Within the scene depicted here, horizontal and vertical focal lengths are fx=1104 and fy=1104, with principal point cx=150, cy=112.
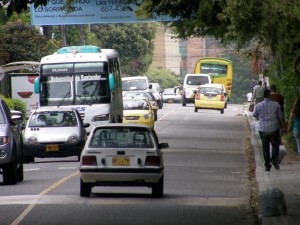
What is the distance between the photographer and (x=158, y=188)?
19.8 metres

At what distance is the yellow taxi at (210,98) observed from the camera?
6762 cm

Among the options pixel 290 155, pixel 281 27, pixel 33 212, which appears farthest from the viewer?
pixel 290 155

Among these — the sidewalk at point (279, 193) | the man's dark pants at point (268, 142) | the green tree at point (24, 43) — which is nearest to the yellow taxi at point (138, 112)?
the green tree at point (24, 43)

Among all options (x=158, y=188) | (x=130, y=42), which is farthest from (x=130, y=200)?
(x=130, y=42)

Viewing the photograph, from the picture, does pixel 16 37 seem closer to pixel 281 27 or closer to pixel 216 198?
pixel 216 198

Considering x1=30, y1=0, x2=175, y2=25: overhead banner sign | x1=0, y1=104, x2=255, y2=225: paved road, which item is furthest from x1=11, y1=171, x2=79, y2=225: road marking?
x1=30, y1=0, x2=175, y2=25: overhead banner sign

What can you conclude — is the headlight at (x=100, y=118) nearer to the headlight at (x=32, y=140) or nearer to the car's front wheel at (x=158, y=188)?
the headlight at (x=32, y=140)

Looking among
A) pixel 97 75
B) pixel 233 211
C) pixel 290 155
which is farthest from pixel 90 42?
pixel 233 211

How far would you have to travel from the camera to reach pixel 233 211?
58.5 feet

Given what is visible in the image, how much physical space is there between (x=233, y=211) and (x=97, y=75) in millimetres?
22059

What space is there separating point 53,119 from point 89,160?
12244 mm

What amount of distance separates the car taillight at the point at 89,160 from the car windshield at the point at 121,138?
0.35m

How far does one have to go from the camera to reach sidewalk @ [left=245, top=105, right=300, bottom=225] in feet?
52.1

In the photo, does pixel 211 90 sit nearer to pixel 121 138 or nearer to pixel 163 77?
pixel 121 138
